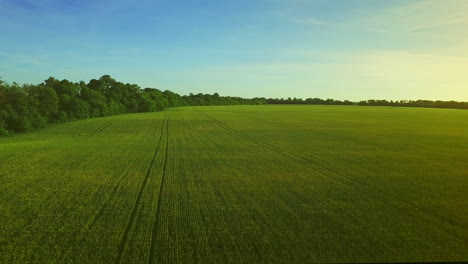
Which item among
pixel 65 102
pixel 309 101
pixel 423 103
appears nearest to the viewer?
pixel 65 102

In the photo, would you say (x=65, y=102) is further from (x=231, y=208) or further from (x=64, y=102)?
(x=231, y=208)

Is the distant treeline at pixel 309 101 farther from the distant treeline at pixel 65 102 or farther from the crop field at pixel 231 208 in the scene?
the crop field at pixel 231 208

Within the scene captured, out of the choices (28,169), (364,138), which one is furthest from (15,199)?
(364,138)

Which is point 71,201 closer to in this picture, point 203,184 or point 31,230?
point 31,230

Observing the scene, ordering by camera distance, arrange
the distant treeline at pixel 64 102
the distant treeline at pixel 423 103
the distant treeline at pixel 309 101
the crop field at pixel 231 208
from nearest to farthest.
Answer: the crop field at pixel 231 208, the distant treeline at pixel 64 102, the distant treeline at pixel 423 103, the distant treeline at pixel 309 101

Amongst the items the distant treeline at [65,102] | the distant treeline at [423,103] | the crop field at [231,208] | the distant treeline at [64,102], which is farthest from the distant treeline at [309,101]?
the crop field at [231,208]

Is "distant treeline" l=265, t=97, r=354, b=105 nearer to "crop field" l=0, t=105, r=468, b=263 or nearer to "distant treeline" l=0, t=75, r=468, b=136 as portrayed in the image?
"distant treeline" l=0, t=75, r=468, b=136

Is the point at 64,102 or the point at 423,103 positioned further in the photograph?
the point at 423,103

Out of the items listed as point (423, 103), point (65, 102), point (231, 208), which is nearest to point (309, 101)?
point (423, 103)

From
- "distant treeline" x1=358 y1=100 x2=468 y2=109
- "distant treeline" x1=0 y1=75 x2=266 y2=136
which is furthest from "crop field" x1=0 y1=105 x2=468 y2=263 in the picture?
"distant treeline" x1=358 y1=100 x2=468 y2=109
